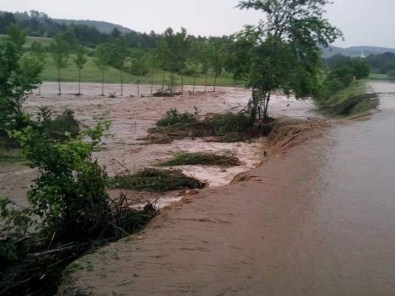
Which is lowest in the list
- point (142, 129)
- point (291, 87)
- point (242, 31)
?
point (142, 129)

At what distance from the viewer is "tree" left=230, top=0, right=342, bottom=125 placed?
20.8 metres

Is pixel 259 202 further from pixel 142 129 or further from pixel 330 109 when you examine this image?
pixel 330 109

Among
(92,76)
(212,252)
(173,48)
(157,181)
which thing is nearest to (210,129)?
(157,181)

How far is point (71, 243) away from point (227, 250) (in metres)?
2.30

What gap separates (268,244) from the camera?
685cm

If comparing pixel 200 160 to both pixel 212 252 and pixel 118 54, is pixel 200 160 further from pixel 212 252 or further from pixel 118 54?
pixel 118 54

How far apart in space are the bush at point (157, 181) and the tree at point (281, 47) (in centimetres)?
1030

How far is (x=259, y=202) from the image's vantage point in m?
8.99

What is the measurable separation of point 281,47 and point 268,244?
52.6 feet

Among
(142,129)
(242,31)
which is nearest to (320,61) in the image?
(242,31)

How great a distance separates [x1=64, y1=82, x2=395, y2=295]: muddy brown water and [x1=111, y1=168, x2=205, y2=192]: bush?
6.70 feet

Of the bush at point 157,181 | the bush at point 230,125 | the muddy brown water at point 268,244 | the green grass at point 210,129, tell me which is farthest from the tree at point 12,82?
the muddy brown water at point 268,244

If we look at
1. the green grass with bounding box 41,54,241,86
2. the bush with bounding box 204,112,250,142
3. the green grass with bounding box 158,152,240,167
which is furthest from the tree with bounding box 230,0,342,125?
the green grass with bounding box 41,54,241,86

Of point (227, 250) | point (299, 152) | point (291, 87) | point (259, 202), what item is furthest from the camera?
point (291, 87)
